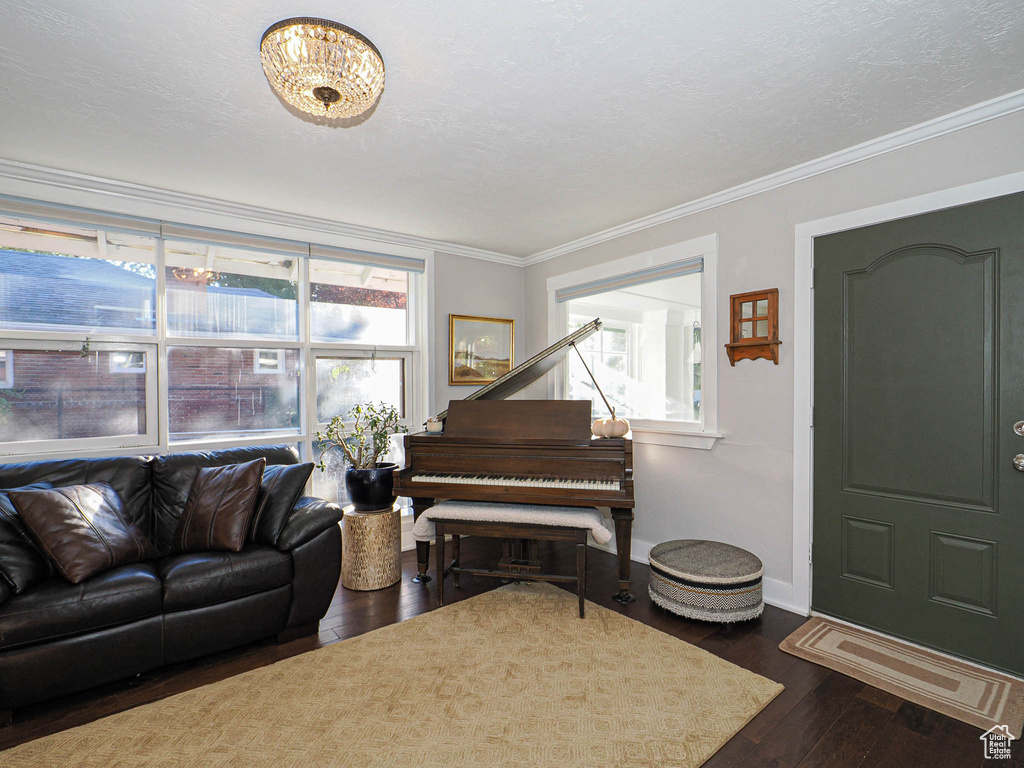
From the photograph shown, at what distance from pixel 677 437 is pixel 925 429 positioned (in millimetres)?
1353

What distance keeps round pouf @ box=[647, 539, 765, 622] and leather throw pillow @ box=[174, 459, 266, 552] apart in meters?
2.25

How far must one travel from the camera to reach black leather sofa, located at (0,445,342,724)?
195cm

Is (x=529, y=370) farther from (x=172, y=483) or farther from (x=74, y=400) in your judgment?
(x=74, y=400)

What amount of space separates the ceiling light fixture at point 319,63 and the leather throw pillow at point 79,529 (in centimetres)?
206

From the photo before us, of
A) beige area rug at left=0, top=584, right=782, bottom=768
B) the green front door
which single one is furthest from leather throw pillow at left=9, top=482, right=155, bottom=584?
the green front door

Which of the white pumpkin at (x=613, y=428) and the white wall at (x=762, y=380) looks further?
the white pumpkin at (x=613, y=428)

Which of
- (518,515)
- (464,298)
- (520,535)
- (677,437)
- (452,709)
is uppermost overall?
(464,298)

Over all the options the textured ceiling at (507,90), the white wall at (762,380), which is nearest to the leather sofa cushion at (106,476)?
the textured ceiling at (507,90)

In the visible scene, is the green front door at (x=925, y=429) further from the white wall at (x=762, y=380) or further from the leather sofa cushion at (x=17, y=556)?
the leather sofa cushion at (x=17, y=556)

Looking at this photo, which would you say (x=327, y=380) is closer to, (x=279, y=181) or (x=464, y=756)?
(x=279, y=181)

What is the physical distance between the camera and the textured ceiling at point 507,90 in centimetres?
164

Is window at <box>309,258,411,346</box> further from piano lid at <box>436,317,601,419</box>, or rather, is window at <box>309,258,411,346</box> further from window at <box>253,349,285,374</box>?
piano lid at <box>436,317,601,419</box>

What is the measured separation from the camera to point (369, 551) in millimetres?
3193

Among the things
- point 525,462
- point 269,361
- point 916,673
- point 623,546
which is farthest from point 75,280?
point 916,673
